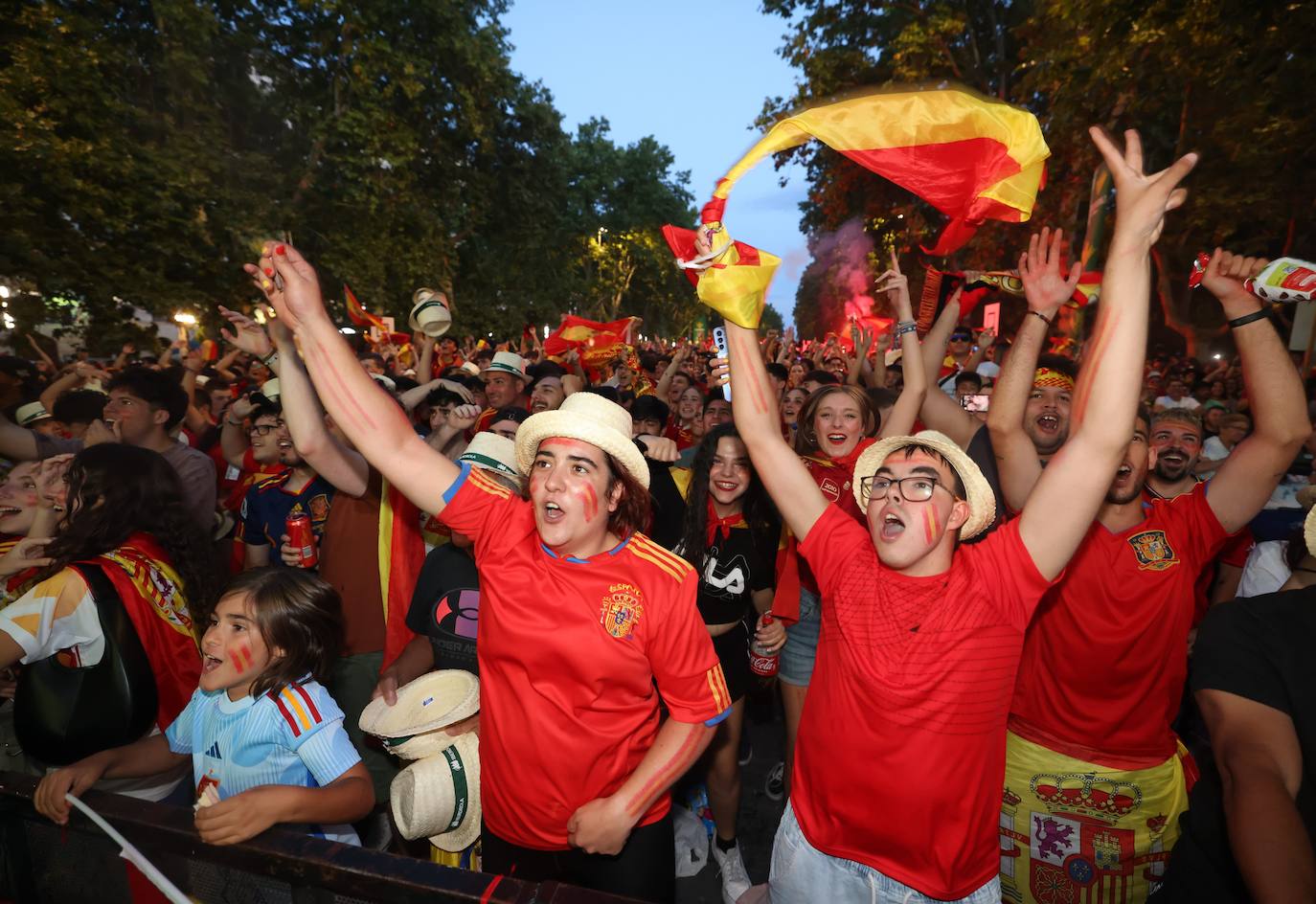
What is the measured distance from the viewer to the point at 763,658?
12.4 feet

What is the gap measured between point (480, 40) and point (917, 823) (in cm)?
2095

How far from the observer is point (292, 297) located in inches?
85.6

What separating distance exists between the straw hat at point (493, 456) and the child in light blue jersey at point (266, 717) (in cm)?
93

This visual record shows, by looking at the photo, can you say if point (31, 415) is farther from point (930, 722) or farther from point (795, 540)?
point (930, 722)

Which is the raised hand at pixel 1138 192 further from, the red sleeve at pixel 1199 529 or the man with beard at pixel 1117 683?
the red sleeve at pixel 1199 529

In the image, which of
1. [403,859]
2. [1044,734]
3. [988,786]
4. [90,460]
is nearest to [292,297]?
[90,460]

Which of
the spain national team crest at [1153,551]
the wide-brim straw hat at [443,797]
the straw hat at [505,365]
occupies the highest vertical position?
the straw hat at [505,365]

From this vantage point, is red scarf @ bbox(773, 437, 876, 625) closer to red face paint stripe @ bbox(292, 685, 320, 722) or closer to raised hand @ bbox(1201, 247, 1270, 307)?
raised hand @ bbox(1201, 247, 1270, 307)

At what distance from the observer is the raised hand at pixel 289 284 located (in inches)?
85.5

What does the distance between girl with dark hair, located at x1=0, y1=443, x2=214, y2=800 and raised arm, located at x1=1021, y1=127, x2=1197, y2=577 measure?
3095mm

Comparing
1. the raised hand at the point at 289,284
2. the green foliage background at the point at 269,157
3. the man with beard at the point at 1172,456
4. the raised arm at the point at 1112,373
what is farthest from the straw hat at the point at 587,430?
the green foliage background at the point at 269,157

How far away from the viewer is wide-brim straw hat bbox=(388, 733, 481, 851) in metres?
2.36

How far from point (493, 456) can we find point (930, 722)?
2.09 metres

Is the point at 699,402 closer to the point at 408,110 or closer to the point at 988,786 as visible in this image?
the point at 988,786
